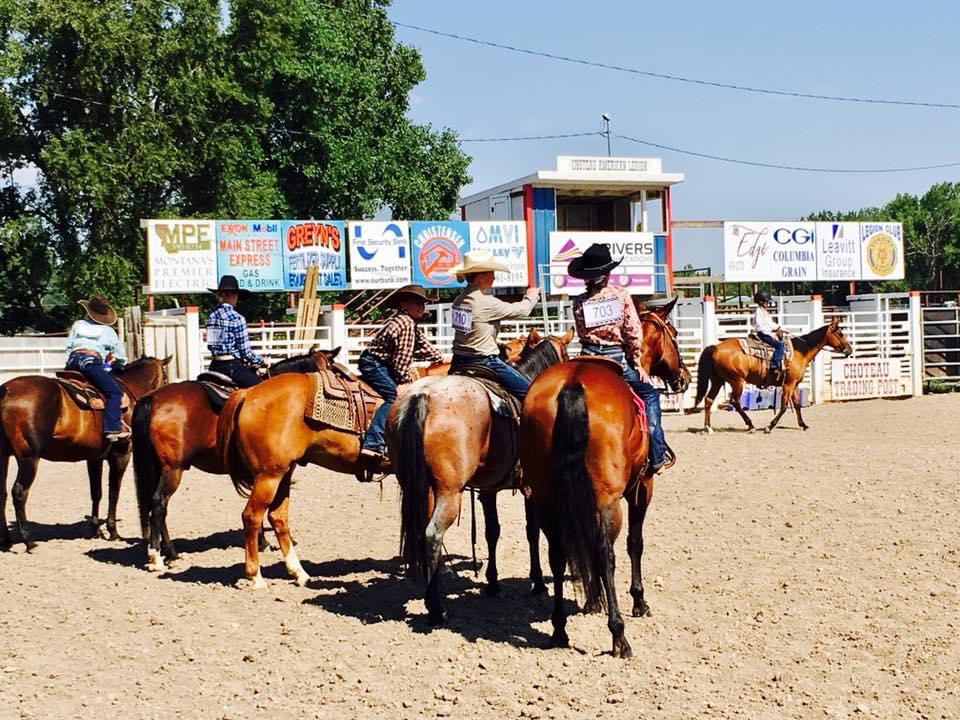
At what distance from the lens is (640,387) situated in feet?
22.7

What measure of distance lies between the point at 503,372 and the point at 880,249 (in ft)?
92.9

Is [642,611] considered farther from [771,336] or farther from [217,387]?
[771,336]

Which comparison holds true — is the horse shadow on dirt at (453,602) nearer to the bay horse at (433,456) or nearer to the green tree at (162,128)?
the bay horse at (433,456)

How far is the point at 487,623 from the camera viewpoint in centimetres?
673

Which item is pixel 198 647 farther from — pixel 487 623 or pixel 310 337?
pixel 310 337

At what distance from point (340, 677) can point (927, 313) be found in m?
24.3

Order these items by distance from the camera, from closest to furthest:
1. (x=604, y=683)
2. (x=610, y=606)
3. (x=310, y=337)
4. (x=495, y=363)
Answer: (x=604, y=683)
(x=610, y=606)
(x=495, y=363)
(x=310, y=337)

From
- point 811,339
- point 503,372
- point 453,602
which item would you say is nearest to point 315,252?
point 811,339

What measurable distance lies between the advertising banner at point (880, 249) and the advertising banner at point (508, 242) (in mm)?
11247

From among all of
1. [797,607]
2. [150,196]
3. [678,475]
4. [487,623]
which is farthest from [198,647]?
[150,196]

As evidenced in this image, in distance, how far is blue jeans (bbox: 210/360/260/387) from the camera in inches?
358

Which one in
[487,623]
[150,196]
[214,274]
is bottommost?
[487,623]

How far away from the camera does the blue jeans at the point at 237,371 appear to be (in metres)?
9.09

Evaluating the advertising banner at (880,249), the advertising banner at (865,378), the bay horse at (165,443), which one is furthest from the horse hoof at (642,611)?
the advertising banner at (880,249)
